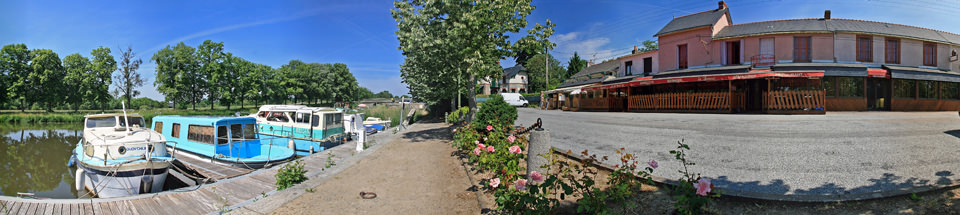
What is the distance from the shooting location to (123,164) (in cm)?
877

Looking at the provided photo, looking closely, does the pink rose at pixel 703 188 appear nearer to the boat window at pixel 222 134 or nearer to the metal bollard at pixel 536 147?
the metal bollard at pixel 536 147

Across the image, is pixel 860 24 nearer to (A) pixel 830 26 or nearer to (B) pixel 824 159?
(A) pixel 830 26

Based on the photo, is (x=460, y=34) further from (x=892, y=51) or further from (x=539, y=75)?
(x=539, y=75)

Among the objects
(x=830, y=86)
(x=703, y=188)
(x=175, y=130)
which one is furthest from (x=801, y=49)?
(x=175, y=130)

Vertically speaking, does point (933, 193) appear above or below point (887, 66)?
below

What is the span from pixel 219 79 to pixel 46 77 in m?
16.4

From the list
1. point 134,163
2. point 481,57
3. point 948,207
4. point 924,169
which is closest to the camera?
point 948,207

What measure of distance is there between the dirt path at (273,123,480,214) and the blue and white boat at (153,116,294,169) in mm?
4856

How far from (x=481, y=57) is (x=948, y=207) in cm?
949

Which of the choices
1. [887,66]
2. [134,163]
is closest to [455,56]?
[134,163]

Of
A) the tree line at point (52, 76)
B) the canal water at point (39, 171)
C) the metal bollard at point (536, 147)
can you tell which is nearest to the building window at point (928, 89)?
the metal bollard at point (536, 147)

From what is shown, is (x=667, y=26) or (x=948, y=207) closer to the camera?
(x=948, y=207)

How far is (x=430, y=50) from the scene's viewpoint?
1127 centimetres

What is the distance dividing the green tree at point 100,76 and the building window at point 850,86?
67474 mm
